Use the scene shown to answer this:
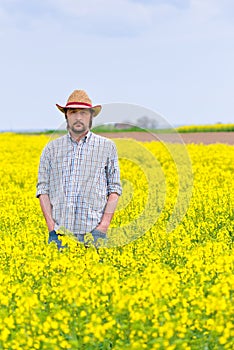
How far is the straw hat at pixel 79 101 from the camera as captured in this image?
6.80 meters

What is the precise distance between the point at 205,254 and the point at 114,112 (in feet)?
6.29

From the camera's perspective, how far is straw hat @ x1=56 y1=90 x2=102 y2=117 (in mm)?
6805

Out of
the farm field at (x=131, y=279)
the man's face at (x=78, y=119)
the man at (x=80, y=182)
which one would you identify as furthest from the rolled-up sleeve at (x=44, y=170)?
the farm field at (x=131, y=279)

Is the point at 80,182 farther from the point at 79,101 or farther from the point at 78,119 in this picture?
the point at 79,101

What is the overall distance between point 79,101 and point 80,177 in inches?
28.1

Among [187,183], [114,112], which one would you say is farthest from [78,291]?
[187,183]

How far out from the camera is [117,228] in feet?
32.6

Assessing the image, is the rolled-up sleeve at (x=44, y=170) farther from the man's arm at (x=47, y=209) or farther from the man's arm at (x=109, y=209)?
the man's arm at (x=109, y=209)

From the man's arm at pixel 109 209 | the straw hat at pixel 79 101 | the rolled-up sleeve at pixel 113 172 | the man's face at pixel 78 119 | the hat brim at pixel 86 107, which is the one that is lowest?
the man's arm at pixel 109 209

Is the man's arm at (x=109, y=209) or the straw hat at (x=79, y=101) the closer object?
the straw hat at (x=79, y=101)

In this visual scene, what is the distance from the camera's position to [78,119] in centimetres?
684

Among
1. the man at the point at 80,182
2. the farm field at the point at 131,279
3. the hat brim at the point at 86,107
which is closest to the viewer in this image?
the farm field at the point at 131,279

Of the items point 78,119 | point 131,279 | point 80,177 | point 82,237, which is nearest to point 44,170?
point 80,177

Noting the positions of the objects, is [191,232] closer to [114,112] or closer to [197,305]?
[114,112]
